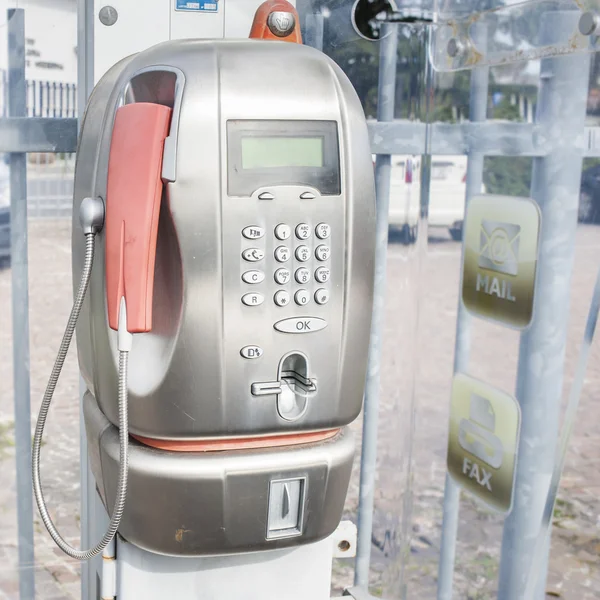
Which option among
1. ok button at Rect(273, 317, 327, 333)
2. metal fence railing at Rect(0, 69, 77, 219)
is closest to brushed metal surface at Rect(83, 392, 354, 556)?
ok button at Rect(273, 317, 327, 333)

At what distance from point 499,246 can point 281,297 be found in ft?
1.12

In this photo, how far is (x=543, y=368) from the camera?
131 centimetres

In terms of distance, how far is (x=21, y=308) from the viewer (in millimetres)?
1481

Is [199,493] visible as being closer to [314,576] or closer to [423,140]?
[314,576]

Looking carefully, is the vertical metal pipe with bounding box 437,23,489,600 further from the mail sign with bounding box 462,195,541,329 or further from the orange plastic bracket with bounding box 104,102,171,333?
the orange plastic bracket with bounding box 104,102,171,333

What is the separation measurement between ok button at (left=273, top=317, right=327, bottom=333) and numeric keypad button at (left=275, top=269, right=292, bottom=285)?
0.04 meters

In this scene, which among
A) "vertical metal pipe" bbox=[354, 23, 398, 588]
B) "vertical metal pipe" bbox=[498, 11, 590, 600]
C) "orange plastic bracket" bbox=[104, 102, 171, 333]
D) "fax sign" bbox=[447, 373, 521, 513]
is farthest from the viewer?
"vertical metal pipe" bbox=[354, 23, 398, 588]

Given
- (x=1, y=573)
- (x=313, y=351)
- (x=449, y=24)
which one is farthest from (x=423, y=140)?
(x=1, y=573)

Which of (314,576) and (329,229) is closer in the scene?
(329,229)

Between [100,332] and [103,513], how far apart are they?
0.39 meters

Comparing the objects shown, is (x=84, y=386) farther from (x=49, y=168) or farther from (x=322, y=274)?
(x=322, y=274)

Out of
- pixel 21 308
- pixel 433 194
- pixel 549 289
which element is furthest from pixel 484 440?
pixel 21 308

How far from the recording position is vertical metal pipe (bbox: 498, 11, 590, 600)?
119 centimetres

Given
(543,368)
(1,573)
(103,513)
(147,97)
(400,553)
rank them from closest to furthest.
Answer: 1. (147,97)
2. (543,368)
3. (103,513)
4. (1,573)
5. (400,553)
